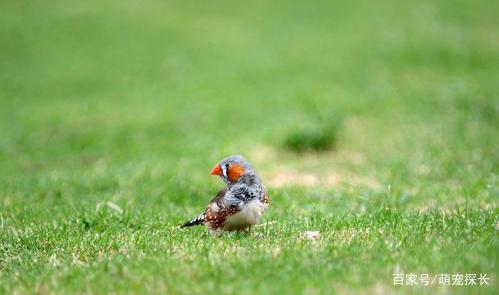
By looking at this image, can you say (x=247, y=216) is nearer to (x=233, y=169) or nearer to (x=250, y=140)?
(x=233, y=169)

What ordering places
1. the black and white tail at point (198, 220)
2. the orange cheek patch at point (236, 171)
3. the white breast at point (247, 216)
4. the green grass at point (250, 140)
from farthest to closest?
the black and white tail at point (198, 220), the orange cheek patch at point (236, 171), the white breast at point (247, 216), the green grass at point (250, 140)

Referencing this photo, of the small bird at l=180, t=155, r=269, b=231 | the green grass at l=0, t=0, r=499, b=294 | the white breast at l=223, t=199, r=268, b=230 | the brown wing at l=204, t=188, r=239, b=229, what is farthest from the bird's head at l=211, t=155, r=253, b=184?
the green grass at l=0, t=0, r=499, b=294

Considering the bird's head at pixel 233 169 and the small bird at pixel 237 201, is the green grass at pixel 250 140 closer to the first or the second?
the small bird at pixel 237 201

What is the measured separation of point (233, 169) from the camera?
22.7ft

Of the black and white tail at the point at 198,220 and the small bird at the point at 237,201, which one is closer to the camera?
the small bird at the point at 237,201

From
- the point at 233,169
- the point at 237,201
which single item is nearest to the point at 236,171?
the point at 233,169

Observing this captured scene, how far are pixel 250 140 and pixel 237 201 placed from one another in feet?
21.4

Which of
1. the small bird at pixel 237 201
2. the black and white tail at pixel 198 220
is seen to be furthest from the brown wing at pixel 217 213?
the black and white tail at pixel 198 220

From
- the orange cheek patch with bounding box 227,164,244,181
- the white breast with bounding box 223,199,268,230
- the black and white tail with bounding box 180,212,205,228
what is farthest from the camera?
the black and white tail with bounding box 180,212,205,228

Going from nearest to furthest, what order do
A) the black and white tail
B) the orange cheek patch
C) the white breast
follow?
the white breast
the orange cheek patch
the black and white tail

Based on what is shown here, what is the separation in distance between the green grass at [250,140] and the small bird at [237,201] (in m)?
0.18

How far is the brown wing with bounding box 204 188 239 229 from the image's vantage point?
668 cm

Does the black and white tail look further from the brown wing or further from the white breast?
the white breast

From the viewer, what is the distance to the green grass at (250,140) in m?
5.79
